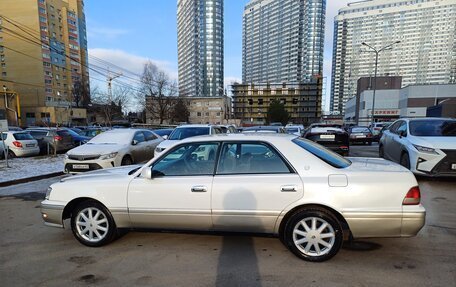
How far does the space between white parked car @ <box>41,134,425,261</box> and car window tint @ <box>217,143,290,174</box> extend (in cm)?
1

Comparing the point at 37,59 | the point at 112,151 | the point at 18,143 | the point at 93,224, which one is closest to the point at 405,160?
the point at 93,224

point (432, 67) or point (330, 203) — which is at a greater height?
point (432, 67)

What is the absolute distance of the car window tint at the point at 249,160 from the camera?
125 inches

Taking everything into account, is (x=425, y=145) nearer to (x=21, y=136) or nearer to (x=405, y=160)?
(x=405, y=160)

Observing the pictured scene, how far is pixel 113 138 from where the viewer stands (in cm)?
906

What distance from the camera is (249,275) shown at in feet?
9.26

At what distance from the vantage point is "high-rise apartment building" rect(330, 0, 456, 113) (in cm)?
6838

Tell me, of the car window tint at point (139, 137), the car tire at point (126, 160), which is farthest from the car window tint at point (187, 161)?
the car window tint at point (139, 137)

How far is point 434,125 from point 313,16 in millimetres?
128736

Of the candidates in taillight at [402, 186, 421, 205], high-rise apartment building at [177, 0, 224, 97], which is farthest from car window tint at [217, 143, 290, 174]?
high-rise apartment building at [177, 0, 224, 97]

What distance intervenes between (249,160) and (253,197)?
1.57 feet

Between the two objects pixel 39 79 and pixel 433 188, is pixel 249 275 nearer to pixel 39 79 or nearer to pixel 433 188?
pixel 433 188

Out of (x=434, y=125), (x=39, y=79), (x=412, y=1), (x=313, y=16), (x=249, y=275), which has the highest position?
(x=313, y=16)

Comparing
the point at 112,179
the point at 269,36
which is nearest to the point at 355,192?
the point at 112,179
